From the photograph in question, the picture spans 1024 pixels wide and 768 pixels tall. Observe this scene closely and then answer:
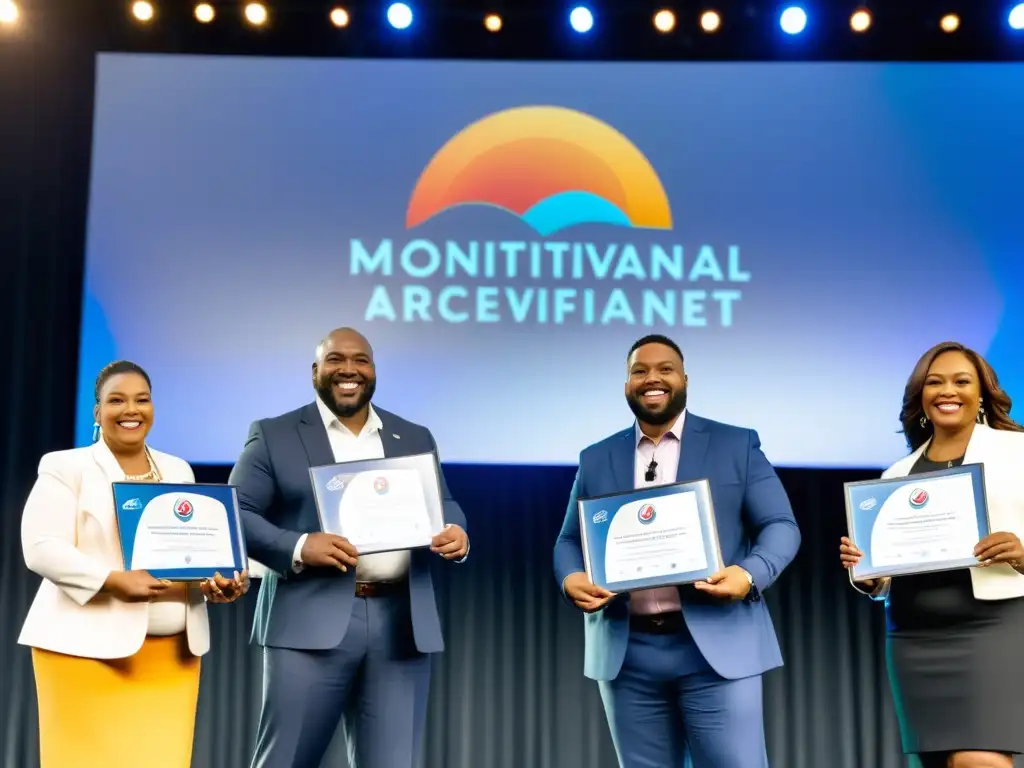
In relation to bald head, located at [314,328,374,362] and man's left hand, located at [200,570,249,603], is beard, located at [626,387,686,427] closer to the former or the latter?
bald head, located at [314,328,374,362]

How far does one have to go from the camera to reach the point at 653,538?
9.22 ft

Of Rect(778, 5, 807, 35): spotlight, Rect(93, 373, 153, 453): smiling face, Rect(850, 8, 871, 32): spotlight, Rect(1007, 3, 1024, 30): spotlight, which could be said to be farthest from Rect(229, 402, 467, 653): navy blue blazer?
Rect(1007, 3, 1024, 30): spotlight

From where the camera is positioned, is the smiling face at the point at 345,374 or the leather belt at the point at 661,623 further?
the smiling face at the point at 345,374

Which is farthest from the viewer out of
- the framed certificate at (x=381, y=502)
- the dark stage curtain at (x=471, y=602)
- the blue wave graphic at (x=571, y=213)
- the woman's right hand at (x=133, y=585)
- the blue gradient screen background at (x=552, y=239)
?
the dark stage curtain at (x=471, y=602)

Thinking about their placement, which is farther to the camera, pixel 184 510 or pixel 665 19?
pixel 665 19

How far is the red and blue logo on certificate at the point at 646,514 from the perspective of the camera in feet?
9.30

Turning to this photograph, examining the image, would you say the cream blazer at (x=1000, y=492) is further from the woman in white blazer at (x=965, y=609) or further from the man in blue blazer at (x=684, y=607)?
the man in blue blazer at (x=684, y=607)

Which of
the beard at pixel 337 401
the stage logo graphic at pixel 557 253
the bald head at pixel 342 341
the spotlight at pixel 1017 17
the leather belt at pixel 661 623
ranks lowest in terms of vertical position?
the leather belt at pixel 661 623

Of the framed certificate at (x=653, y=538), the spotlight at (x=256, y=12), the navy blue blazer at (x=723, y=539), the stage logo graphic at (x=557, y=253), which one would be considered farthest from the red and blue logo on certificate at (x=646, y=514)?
the spotlight at (x=256, y=12)

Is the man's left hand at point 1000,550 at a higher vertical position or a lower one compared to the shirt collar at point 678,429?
lower

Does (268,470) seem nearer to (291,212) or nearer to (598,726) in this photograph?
(291,212)

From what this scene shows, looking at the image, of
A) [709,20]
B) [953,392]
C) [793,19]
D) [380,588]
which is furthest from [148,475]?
[793,19]

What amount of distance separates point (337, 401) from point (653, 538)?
38.1 inches

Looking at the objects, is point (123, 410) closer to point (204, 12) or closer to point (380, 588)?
point (380, 588)
